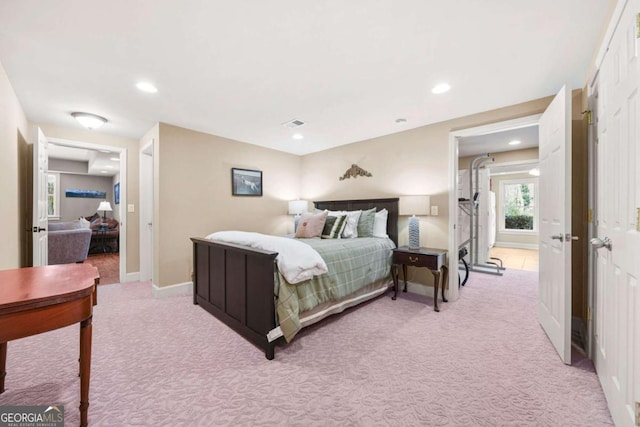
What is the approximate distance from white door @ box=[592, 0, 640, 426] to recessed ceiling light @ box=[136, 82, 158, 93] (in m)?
3.30

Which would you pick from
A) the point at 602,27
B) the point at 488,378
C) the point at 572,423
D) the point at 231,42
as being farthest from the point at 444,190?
the point at 231,42

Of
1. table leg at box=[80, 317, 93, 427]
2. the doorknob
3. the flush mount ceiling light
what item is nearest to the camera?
table leg at box=[80, 317, 93, 427]

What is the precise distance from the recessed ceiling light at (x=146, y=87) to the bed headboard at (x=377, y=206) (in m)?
2.96

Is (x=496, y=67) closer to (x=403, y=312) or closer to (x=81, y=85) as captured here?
(x=403, y=312)

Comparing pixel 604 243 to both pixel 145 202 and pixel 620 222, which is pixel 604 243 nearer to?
pixel 620 222

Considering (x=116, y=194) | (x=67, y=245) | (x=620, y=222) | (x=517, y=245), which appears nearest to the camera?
(x=620, y=222)

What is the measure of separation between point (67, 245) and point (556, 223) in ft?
25.1

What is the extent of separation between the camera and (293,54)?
2.02 m

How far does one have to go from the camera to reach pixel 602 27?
1704 millimetres

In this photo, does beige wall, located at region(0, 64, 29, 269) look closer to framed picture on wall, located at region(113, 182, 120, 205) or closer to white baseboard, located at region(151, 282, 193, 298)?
white baseboard, located at region(151, 282, 193, 298)

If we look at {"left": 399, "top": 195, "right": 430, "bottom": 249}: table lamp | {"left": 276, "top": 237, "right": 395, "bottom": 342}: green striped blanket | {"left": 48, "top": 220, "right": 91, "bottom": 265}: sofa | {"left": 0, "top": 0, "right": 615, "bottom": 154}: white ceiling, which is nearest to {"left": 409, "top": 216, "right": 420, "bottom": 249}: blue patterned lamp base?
{"left": 399, "top": 195, "right": 430, "bottom": 249}: table lamp

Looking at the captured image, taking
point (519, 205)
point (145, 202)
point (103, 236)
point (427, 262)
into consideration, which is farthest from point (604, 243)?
point (103, 236)

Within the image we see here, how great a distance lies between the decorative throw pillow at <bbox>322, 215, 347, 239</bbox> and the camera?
3.53m

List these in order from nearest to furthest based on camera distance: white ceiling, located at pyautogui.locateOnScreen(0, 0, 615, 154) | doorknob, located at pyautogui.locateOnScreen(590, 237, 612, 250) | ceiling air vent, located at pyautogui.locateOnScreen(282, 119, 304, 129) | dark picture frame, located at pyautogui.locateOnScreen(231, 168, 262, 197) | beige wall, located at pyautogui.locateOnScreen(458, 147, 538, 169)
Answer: doorknob, located at pyautogui.locateOnScreen(590, 237, 612, 250), white ceiling, located at pyautogui.locateOnScreen(0, 0, 615, 154), ceiling air vent, located at pyautogui.locateOnScreen(282, 119, 304, 129), dark picture frame, located at pyautogui.locateOnScreen(231, 168, 262, 197), beige wall, located at pyautogui.locateOnScreen(458, 147, 538, 169)
